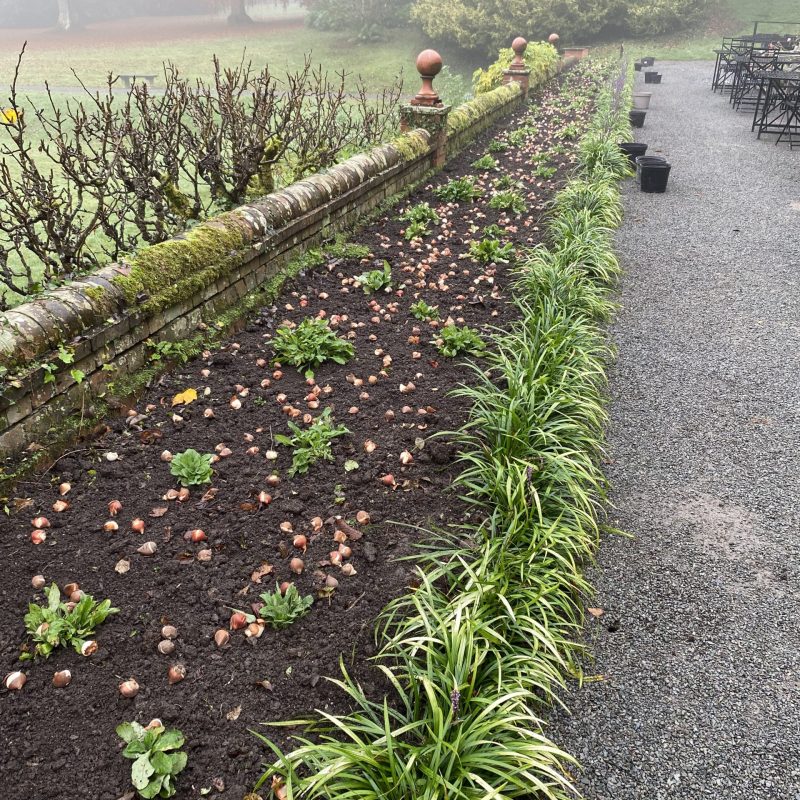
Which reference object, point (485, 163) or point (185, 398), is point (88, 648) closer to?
point (185, 398)

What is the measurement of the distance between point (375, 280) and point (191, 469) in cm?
249

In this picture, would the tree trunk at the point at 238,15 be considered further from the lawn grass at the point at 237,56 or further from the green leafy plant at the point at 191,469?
the green leafy plant at the point at 191,469

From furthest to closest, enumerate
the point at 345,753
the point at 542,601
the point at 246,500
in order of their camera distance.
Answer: the point at 246,500 < the point at 542,601 < the point at 345,753

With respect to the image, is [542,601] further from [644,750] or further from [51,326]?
[51,326]

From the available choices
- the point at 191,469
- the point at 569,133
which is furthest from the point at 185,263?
the point at 569,133

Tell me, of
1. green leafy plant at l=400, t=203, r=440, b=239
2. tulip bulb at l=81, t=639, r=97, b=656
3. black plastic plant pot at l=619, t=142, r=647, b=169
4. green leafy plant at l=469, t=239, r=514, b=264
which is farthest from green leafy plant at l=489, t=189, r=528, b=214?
tulip bulb at l=81, t=639, r=97, b=656

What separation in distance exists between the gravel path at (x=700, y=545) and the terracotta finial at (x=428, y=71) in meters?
3.31

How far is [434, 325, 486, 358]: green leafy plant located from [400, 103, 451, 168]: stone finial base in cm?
482

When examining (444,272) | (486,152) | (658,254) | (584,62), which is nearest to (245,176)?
(444,272)

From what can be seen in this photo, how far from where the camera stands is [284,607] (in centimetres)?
233

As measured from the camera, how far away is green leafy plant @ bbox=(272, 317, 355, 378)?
3932 mm

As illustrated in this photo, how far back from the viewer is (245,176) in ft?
16.9

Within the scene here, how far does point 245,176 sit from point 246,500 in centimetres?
324

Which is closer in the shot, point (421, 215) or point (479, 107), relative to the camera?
point (421, 215)
